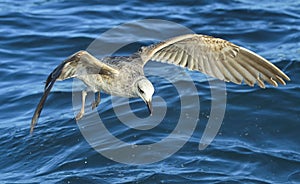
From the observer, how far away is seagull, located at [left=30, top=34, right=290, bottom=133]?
7.12 m

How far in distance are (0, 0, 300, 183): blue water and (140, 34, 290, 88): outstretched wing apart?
4.10 feet

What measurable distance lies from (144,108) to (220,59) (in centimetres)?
225

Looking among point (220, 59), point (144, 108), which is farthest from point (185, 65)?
point (144, 108)

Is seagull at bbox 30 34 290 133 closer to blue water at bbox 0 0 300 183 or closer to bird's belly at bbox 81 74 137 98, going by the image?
bird's belly at bbox 81 74 137 98

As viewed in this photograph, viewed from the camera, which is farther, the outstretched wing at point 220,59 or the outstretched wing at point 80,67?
the outstretched wing at point 220,59

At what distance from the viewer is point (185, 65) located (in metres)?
8.15

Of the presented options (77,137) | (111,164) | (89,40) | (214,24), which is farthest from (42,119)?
(214,24)

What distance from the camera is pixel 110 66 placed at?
23.5 ft

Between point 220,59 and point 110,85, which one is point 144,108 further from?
point 110,85

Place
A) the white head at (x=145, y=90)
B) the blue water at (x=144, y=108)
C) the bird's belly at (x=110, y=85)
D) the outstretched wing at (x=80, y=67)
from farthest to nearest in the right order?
1. the blue water at (x=144, y=108)
2. the bird's belly at (x=110, y=85)
3. the white head at (x=145, y=90)
4. the outstretched wing at (x=80, y=67)

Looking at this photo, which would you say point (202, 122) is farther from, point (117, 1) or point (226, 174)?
point (117, 1)

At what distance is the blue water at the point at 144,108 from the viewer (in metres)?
8.64

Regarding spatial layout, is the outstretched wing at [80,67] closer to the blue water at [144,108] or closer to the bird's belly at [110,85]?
the bird's belly at [110,85]

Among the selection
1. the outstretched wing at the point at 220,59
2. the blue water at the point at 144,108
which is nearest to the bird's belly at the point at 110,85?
the outstretched wing at the point at 220,59
